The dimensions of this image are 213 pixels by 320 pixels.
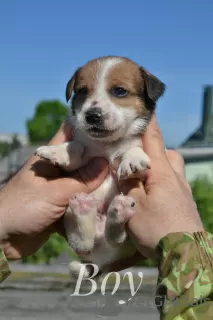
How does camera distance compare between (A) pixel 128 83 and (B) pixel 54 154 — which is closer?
(B) pixel 54 154

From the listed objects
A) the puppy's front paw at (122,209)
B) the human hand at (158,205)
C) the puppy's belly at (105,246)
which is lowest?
the puppy's belly at (105,246)

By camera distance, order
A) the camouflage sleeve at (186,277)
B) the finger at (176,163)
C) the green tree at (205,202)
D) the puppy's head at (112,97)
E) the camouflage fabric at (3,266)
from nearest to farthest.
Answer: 1. the camouflage sleeve at (186,277)
2. the camouflage fabric at (3,266)
3. the puppy's head at (112,97)
4. the finger at (176,163)
5. the green tree at (205,202)

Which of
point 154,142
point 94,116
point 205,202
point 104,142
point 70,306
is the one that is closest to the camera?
point 94,116

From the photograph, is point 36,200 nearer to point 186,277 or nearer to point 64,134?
point 64,134

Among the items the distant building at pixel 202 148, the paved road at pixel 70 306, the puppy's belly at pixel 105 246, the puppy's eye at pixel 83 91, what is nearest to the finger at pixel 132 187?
the puppy's belly at pixel 105 246

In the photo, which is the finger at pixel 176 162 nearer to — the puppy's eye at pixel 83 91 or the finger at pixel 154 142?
the finger at pixel 154 142

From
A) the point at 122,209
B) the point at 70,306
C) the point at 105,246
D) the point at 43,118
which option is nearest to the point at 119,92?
the point at 122,209

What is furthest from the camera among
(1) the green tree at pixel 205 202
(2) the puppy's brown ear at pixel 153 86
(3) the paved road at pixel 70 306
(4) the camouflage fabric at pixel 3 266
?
(1) the green tree at pixel 205 202

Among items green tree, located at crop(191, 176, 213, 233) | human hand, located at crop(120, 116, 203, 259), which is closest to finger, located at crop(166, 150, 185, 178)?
human hand, located at crop(120, 116, 203, 259)

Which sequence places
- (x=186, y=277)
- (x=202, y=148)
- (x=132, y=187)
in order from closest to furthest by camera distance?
(x=186, y=277)
(x=132, y=187)
(x=202, y=148)

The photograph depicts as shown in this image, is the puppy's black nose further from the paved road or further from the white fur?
the paved road
